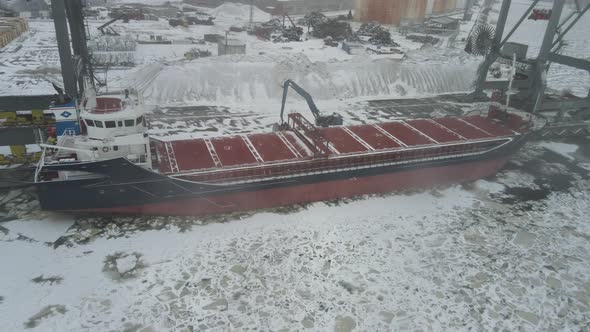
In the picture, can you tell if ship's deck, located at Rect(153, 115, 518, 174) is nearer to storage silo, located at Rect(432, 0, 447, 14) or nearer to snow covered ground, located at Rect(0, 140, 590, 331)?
snow covered ground, located at Rect(0, 140, 590, 331)

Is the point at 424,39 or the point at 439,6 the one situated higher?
the point at 439,6

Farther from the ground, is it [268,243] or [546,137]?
[546,137]

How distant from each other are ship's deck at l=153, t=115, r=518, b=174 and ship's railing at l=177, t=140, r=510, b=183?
1.60ft

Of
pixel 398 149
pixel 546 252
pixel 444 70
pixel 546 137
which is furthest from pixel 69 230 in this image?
pixel 444 70

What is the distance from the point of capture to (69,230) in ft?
41.1

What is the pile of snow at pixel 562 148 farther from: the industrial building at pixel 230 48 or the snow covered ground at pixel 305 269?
the industrial building at pixel 230 48

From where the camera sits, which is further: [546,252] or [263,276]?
[546,252]

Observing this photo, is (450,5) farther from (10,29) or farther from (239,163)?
(239,163)

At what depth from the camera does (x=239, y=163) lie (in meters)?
14.6

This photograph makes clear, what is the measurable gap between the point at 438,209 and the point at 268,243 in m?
7.08

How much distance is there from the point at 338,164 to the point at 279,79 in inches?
527

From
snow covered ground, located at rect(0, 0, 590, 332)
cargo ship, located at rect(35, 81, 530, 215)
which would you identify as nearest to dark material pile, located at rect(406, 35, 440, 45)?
cargo ship, located at rect(35, 81, 530, 215)

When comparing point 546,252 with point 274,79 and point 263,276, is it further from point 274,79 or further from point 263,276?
point 274,79

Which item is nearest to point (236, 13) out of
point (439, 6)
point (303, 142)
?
point (439, 6)
